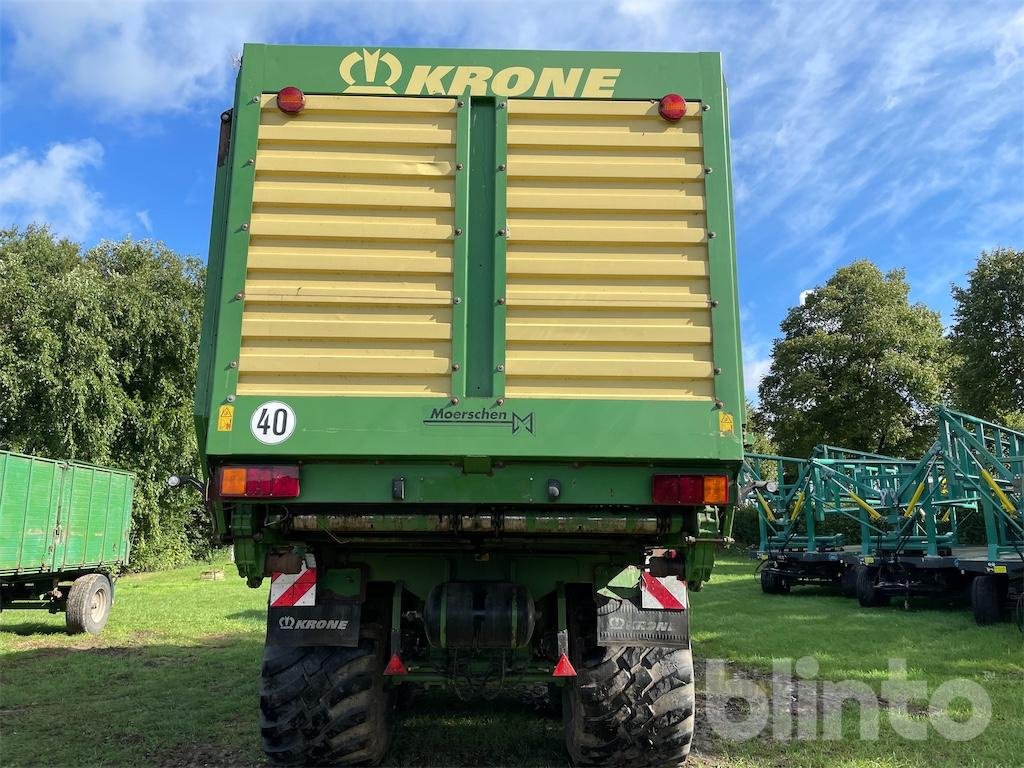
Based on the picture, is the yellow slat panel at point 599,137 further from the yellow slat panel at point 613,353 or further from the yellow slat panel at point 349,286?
the yellow slat panel at point 613,353

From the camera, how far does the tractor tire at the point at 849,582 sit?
16531 millimetres

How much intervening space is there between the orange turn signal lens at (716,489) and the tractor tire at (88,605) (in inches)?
417

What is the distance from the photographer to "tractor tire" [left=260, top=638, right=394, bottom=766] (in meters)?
4.36

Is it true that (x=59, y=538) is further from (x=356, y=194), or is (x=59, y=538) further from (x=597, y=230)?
(x=597, y=230)

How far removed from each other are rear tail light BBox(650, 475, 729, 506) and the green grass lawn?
6.92 ft

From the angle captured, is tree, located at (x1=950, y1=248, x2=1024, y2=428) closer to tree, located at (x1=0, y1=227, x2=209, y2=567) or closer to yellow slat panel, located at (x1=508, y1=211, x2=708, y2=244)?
yellow slat panel, located at (x1=508, y1=211, x2=708, y2=244)

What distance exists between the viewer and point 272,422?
3.77 meters

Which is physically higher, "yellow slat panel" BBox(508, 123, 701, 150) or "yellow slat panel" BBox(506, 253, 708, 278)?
"yellow slat panel" BBox(508, 123, 701, 150)

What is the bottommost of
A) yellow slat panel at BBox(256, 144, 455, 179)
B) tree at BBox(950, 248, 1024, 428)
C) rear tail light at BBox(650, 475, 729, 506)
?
rear tail light at BBox(650, 475, 729, 506)

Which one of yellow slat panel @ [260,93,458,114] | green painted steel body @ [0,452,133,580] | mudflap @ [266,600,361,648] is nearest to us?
yellow slat panel @ [260,93,458,114]

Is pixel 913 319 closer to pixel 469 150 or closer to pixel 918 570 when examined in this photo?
pixel 918 570

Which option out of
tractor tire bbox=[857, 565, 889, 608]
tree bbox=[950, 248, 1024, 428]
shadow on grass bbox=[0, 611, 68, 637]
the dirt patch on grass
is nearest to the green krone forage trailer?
the dirt patch on grass

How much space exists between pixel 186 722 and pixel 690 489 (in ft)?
14.6

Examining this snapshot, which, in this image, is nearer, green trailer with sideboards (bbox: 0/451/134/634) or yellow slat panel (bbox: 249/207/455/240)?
yellow slat panel (bbox: 249/207/455/240)
